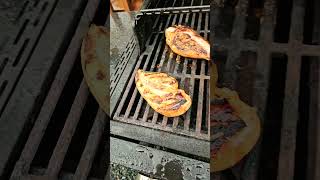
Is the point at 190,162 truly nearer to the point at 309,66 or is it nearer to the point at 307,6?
the point at 309,66

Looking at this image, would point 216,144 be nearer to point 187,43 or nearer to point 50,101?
point 187,43

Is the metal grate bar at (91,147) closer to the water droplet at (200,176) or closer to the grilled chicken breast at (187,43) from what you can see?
the water droplet at (200,176)

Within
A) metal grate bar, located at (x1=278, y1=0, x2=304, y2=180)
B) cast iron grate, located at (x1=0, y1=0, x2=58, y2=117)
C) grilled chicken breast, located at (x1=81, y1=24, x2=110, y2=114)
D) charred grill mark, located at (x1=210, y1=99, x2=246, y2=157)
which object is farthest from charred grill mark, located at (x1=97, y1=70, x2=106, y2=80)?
metal grate bar, located at (x1=278, y1=0, x2=304, y2=180)

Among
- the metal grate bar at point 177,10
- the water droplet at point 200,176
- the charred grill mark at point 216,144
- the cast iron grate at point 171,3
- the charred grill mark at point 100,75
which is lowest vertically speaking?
the water droplet at point 200,176

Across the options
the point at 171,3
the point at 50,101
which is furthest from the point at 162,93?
the point at 171,3

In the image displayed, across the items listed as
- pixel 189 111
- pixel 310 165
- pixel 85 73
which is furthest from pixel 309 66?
pixel 85 73

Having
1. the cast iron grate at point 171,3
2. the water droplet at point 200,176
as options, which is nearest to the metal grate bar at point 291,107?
the water droplet at point 200,176

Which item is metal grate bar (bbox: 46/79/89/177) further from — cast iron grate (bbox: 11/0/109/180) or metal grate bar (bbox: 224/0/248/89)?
metal grate bar (bbox: 224/0/248/89)
